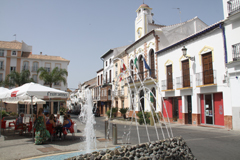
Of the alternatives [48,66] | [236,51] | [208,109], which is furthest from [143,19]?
[48,66]

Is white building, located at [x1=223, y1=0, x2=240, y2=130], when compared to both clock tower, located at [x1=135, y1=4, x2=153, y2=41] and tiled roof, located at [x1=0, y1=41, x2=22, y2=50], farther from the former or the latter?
tiled roof, located at [x1=0, y1=41, x2=22, y2=50]

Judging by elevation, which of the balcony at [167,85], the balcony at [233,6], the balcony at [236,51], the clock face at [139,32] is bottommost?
the balcony at [167,85]

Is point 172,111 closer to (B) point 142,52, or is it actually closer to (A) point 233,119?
(A) point 233,119

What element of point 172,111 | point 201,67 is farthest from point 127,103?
point 201,67

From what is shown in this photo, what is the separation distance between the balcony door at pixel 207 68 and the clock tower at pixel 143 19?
12.5m

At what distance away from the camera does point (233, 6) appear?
553 inches

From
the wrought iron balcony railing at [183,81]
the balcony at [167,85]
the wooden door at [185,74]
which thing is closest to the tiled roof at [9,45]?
the balcony at [167,85]

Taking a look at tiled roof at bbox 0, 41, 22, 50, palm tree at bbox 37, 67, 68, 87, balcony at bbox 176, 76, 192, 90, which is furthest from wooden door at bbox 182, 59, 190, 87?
tiled roof at bbox 0, 41, 22, 50

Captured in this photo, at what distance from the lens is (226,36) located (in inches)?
573

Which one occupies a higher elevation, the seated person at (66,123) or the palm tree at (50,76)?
the palm tree at (50,76)

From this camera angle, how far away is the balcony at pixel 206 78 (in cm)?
1530

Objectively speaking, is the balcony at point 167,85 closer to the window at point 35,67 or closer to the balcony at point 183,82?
the balcony at point 183,82

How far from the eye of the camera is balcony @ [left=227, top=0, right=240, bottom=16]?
13.7 m

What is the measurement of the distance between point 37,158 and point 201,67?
14.7m
